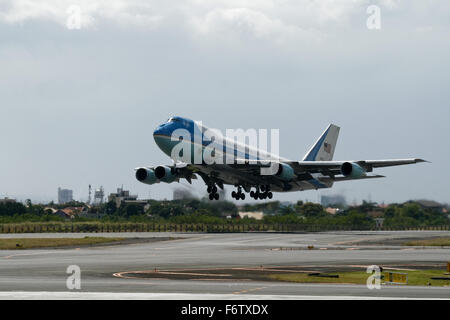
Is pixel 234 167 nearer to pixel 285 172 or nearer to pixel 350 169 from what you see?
pixel 285 172

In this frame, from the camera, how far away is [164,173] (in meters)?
82.6

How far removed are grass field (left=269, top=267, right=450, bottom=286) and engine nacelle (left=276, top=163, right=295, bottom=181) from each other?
125 feet

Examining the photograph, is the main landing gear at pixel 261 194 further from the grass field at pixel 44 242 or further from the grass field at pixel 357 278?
the grass field at pixel 357 278

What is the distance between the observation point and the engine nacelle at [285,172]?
3228 inches

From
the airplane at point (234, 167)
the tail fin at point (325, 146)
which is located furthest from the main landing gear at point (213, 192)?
the tail fin at point (325, 146)

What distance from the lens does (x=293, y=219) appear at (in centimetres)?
11950

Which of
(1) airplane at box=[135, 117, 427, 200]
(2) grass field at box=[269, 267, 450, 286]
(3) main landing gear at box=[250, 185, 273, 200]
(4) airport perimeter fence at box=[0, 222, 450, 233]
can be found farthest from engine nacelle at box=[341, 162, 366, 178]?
(2) grass field at box=[269, 267, 450, 286]

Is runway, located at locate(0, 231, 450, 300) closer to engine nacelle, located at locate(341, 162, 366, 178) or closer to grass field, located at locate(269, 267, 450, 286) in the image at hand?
grass field, located at locate(269, 267, 450, 286)

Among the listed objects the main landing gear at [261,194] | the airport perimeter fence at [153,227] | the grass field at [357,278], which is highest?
the main landing gear at [261,194]

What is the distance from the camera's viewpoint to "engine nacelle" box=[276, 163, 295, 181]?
82000 mm

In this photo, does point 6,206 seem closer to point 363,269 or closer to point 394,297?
point 363,269

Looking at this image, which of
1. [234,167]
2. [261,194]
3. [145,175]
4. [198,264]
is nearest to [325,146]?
[261,194]

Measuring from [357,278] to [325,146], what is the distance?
201 feet

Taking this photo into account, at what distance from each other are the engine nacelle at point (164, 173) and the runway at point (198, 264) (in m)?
7.60
